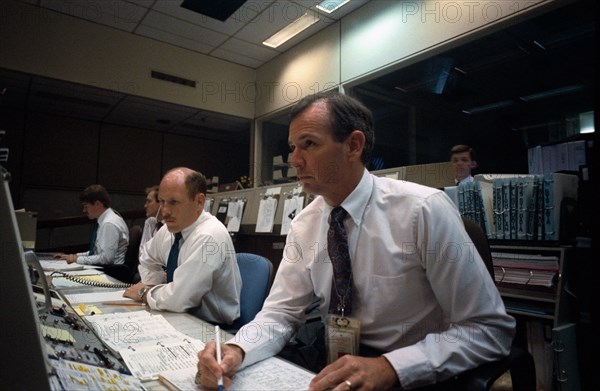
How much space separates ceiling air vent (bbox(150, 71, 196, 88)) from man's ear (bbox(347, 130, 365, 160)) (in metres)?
3.93

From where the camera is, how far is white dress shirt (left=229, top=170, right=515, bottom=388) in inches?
33.7

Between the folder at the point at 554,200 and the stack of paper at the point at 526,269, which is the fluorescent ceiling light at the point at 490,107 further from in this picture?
the stack of paper at the point at 526,269

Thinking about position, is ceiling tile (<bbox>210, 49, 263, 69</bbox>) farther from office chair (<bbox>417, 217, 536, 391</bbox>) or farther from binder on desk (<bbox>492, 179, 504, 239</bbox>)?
office chair (<bbox>417, 217, 536, 391</bbox>)

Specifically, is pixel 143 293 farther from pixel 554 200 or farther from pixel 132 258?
pixel 132 258

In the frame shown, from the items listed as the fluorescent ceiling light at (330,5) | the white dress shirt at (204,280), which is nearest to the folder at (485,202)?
the white dress shirt at (204,280)

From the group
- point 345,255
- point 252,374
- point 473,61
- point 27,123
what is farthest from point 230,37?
point 252,374

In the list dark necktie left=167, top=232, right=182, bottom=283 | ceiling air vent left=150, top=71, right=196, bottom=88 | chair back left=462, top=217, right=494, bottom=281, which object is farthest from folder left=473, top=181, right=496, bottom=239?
ceiling air vent left=150, top=71, right=196, bottom=88

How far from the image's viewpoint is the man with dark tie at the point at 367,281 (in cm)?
83

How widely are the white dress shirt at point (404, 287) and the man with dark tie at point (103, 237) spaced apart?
8.96ft

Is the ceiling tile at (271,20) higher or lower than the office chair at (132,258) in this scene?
higher

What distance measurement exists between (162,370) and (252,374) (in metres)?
0.20

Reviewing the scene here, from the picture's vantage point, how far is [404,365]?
2.64ft

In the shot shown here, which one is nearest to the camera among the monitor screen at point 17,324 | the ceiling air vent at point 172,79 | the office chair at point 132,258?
the monitor screen at point 17,324

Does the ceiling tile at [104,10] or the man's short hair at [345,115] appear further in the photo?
the ceiling tile at [104,10]
